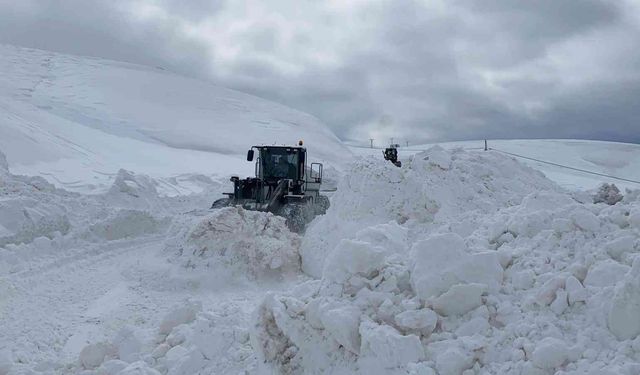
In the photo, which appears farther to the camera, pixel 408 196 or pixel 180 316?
pixel 408 196

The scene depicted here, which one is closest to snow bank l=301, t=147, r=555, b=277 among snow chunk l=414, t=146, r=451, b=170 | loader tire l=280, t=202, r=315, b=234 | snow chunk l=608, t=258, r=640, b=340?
snow chunk l=414, t=146, r=451, b=170

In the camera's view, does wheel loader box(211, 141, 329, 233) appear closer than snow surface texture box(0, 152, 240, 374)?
No

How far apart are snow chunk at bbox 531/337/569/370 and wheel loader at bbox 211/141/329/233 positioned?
359 inches

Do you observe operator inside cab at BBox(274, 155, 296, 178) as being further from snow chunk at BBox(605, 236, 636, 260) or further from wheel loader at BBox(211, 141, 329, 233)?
snow chunk at BBox(605, 236, 636, 260)

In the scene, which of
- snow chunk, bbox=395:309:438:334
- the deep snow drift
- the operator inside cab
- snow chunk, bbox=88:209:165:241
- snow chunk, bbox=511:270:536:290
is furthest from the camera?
the operator inside cab

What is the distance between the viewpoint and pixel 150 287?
7.89m

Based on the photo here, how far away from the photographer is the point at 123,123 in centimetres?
4153

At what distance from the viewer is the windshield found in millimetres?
14312

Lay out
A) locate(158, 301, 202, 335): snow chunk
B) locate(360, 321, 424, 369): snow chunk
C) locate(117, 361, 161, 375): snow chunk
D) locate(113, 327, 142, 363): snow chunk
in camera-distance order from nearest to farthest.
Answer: locate(360, 321, 424, 369): snow chunk
locate(117, 361, 161, 375): snow chunk
locate(113, 327, 142, 363): snow chunk
locate(158, 301, 202, 335): snow chunk

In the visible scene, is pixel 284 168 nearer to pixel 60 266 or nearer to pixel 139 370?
pixel 60 266

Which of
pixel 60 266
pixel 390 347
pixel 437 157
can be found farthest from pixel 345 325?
pixel 437 157

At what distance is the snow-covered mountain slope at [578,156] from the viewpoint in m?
31.3

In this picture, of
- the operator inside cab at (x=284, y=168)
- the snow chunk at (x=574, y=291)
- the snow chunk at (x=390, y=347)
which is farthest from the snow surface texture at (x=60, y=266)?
the snow chunk at (x=574, y=291)

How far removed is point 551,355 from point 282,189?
34.2ft
